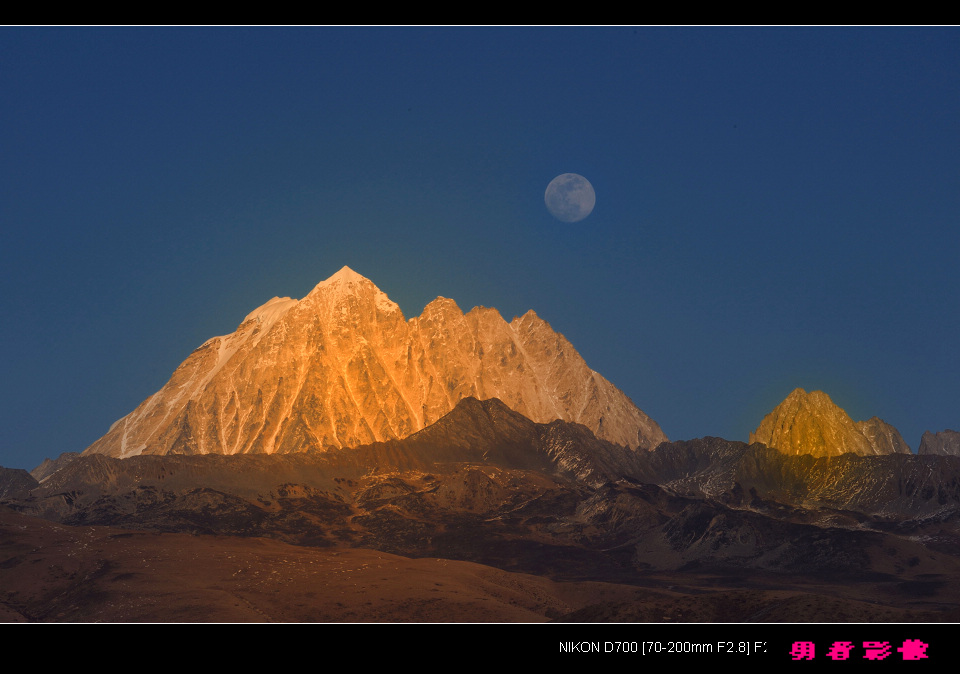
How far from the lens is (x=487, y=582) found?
5458 inches

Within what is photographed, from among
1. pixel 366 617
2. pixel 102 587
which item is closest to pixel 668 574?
pixel 366 617

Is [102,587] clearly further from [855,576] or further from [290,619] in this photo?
[855,576]

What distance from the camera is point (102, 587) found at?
4909 inches

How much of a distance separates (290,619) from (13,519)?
77.0 meters

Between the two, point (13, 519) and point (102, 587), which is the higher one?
point (13, 519)

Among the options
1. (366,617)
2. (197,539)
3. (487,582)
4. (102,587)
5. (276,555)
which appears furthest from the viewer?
(197,539)

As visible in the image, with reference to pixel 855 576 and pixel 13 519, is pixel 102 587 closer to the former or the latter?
pixel 13 519

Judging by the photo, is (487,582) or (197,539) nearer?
(487,582)
